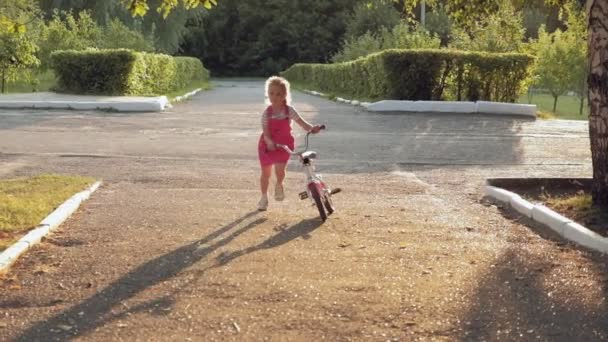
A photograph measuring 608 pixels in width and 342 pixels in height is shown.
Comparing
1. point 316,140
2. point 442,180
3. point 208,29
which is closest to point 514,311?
point 442,180

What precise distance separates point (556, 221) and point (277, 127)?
8.09ft

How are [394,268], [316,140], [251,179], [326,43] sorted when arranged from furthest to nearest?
[326,43] < [316,140] < [251,179] < [394,268]

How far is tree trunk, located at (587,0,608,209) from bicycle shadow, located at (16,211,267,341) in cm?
299

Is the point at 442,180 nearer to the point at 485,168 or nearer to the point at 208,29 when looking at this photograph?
→ the point at 485,168

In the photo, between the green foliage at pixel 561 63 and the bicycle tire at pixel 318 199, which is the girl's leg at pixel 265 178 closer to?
the bicycle tire at pixel 318 199

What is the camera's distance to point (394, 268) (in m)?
5.02

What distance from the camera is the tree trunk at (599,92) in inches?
242

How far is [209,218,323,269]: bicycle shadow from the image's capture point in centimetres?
525

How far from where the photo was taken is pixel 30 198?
22.8ft

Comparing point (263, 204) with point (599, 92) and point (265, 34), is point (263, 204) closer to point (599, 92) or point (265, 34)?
point (599, 92)

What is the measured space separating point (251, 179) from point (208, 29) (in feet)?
234

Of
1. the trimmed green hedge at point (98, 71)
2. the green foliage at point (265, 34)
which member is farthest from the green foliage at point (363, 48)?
the green foliage at point (265, 34)

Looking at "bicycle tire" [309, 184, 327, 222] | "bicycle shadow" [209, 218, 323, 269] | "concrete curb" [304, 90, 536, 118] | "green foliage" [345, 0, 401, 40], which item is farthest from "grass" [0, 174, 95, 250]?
"green foliage" [345, 0, 401, 40]

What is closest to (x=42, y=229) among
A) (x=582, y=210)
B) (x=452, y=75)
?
(x=582, y=210)
